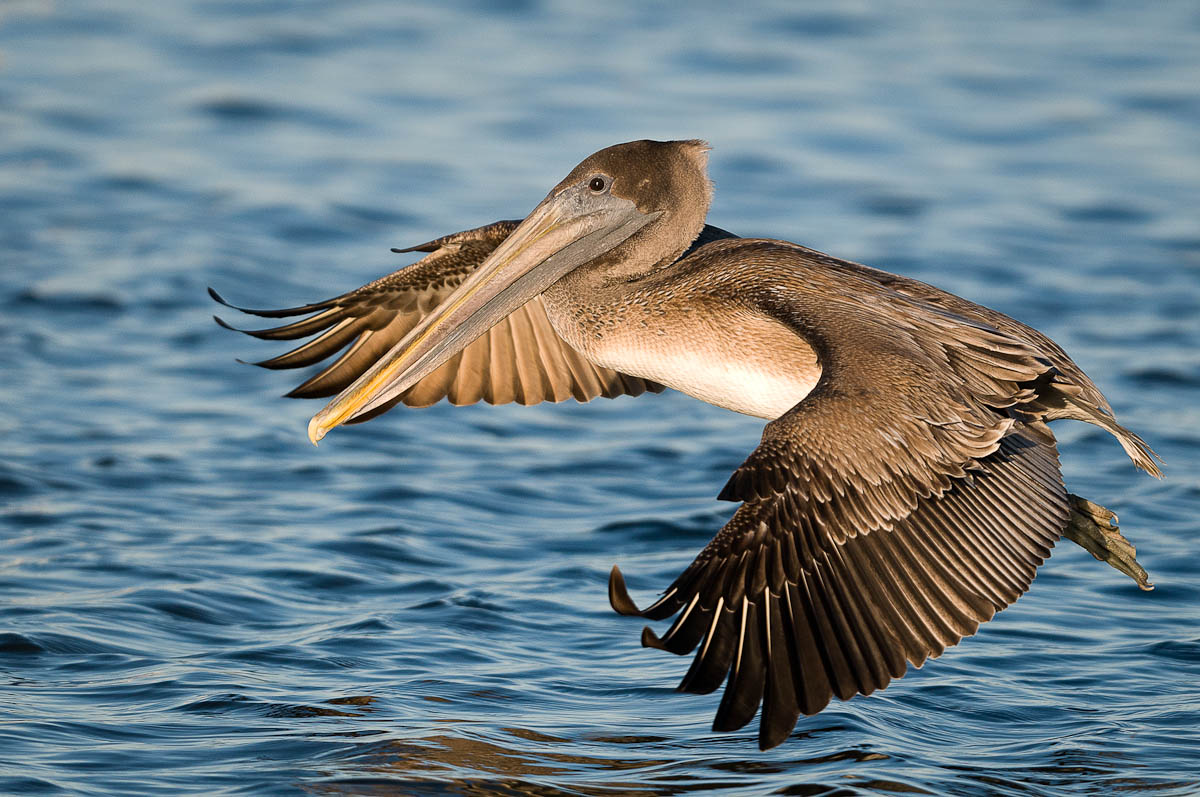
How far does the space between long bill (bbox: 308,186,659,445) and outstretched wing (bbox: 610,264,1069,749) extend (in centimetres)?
118

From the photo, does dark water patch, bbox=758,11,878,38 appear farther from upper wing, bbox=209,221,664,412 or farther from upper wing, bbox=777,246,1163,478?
upper wing, bbox=777,246,1163,478

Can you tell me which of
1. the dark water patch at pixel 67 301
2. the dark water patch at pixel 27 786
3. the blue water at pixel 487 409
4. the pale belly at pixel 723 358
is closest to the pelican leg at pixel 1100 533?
the blue water at pixel 487 409

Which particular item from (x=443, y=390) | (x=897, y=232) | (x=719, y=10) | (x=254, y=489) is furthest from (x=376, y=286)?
(x=719, y=10)

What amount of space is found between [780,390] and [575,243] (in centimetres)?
94

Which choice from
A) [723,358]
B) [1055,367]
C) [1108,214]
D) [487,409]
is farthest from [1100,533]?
[1108,214]

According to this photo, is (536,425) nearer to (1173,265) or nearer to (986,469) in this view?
(986,469)

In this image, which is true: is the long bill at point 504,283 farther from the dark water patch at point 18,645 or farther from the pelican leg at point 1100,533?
the pelican leg at point 1100,533

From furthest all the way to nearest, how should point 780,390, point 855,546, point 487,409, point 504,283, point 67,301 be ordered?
point 67,301 < point 487,409 < point 504,283 < point 780,390 < point 855,546

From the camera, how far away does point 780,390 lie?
5.52 meters

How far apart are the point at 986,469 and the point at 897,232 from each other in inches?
278

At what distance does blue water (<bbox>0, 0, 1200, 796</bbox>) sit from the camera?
5453 mm

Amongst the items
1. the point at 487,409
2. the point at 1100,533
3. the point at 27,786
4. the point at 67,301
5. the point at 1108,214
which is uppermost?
the point at 1108,214

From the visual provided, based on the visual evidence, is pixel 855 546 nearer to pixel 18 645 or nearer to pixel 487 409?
pixel 18 645

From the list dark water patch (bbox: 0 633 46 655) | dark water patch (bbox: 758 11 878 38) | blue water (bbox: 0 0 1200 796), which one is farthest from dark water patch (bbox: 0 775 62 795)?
dark water patch (bbox: 758 11 878 38)
